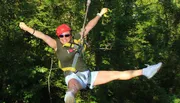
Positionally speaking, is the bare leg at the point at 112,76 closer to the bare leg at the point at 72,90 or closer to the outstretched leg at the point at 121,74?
the outstretched leg at the point at 121,74

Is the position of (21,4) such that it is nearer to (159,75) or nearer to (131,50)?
(131,50)

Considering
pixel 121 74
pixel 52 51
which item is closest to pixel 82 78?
pixel 121 74

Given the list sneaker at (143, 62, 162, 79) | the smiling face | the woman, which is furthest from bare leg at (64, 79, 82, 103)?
sneaker at (143, 62, 162, 79)

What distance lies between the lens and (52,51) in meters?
9.91

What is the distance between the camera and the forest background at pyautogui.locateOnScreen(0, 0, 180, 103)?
9.50m

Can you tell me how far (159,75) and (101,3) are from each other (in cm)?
539

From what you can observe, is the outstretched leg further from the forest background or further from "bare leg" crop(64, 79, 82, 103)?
the forest background

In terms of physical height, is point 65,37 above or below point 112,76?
above

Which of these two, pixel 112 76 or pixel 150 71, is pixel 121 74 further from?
pixel 150 71

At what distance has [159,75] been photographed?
1457cm

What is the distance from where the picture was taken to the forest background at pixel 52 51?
950 centimetres

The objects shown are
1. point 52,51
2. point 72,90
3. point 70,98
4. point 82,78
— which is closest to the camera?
point 70,98

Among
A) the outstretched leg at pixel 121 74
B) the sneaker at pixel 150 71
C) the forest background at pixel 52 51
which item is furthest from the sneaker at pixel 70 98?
→ the forest background at pixel 52 51

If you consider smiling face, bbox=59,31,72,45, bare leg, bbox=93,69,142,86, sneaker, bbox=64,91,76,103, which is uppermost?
smiling face, bbox=59,31,72,45
